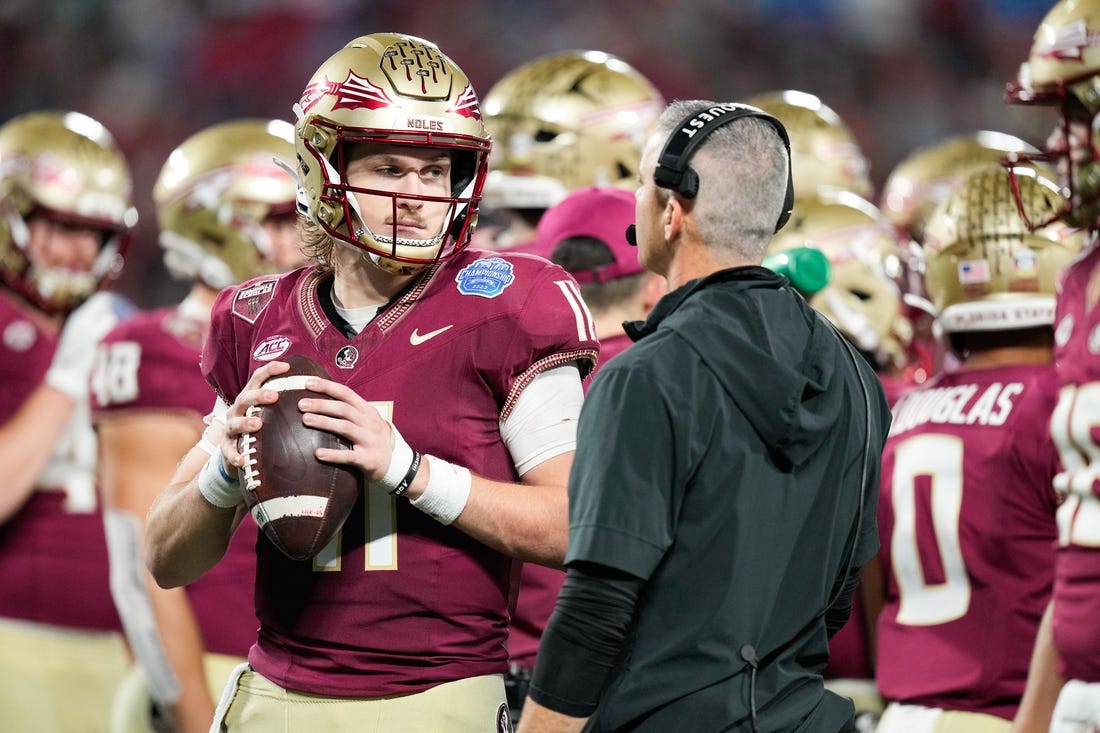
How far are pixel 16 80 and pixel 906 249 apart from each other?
7622 millimetres

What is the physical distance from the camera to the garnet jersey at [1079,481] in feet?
11.4

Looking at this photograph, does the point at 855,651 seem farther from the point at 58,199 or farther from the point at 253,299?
the point at 58,199

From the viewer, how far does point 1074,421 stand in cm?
359

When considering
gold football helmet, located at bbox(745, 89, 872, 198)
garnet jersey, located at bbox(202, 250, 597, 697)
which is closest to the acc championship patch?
garnet jersey, located at bbox(202, 250, 597, 697)

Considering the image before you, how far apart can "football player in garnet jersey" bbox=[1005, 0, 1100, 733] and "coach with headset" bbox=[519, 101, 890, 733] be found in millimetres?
1178

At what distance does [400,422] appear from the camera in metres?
2.62

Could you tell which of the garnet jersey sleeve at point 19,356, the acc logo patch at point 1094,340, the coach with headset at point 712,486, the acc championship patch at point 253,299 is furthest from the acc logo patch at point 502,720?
the garnet jersey sleeve at point 19,356

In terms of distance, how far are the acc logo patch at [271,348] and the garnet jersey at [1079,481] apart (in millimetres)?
1872

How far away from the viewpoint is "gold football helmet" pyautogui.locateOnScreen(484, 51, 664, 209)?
532 centimetres

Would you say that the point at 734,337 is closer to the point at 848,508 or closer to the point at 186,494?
the point at 848,508

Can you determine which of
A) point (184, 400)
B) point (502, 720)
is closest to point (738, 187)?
point (502, 720)

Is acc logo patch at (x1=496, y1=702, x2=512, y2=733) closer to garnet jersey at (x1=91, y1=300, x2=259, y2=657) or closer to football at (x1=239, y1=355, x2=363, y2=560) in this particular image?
football at (x1=239, y1=355, x2=363, y2=560)

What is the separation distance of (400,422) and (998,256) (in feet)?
7.62

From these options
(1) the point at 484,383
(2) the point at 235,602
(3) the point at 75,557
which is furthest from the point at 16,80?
(1) the point at 484,383
